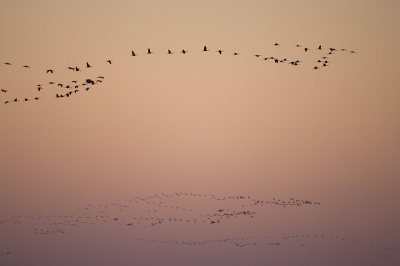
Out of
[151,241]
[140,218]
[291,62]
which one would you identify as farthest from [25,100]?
[291,62]

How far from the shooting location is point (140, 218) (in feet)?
47.1

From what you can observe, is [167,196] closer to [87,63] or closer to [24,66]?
[87,63]

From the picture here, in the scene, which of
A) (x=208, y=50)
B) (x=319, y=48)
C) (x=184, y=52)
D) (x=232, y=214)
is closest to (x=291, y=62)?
(x=319, y=48)

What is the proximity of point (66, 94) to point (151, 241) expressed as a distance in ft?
23.6

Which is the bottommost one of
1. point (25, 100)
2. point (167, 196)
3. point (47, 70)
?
point (167, 196)

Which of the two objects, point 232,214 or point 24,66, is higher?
point 24,66

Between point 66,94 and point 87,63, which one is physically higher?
point 87,63

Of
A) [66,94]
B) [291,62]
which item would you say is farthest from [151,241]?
[291,62]

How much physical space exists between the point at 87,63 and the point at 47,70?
1.74 m

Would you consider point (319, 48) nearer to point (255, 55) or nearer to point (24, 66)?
point (255, 55)

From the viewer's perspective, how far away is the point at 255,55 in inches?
547

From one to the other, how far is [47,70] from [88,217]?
6478 mm

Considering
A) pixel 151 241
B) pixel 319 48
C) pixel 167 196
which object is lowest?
pixel 151 241

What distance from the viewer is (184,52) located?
13.8 meters
